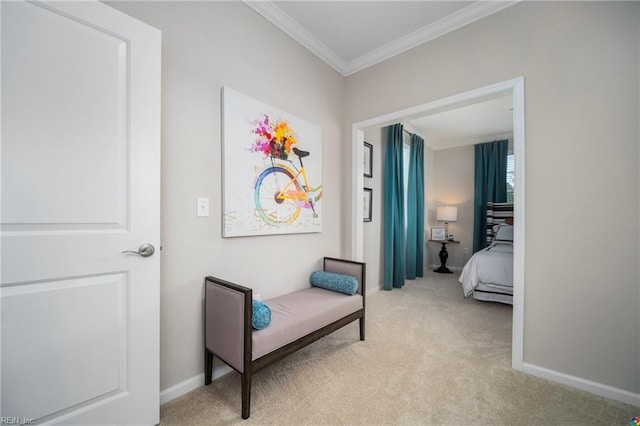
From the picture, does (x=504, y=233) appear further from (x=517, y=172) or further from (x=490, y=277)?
(x=517, y=172)

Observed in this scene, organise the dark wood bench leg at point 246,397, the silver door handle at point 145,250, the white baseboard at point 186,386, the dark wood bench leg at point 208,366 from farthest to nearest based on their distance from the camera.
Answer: the dark wood bench leg at point 208,366 < the white baseboard at point 186,386 < the dark wood bench leg at point 246,397 < the silver door handle at point 145,250

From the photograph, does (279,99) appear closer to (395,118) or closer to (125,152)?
(395,118)

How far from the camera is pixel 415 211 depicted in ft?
15.5

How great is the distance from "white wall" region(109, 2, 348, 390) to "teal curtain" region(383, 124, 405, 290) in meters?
2.00

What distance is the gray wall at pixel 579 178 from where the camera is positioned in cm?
160

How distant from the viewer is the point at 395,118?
263 centimetres

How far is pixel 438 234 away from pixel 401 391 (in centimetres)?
432

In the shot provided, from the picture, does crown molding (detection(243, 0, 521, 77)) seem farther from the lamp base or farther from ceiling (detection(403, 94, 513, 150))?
the lamp base

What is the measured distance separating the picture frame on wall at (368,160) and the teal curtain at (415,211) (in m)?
1.20

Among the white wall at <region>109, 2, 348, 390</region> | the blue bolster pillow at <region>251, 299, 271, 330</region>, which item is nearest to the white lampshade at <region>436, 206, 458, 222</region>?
the white wall at <region>109, 2, 348, 390</region>

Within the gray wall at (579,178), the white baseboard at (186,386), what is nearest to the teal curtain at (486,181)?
the gray wall at (579,178)

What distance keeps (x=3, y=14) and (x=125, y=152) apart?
595 mm

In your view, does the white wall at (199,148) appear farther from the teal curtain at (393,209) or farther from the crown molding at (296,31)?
the teal curtain at (393,209)

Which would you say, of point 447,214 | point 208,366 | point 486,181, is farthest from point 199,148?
point 486,181
